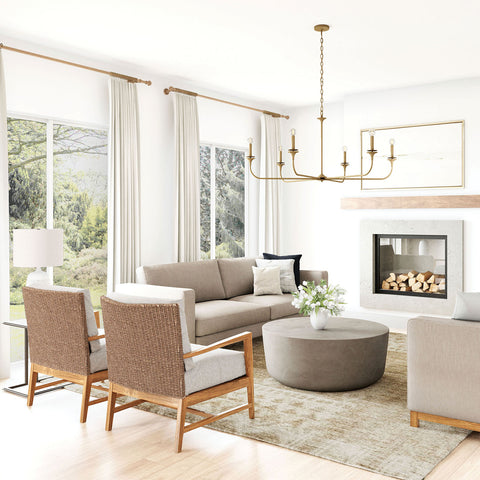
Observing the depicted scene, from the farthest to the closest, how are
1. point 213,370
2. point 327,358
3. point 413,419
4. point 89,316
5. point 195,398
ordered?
point 327,358
point 89,316
point 413,419
point 213,370
point 195,398

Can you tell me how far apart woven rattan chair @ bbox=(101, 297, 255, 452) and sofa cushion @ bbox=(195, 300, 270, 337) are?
5.38ft

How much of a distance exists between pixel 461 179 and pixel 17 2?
4839mm

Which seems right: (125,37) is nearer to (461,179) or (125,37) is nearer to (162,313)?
(162,313)

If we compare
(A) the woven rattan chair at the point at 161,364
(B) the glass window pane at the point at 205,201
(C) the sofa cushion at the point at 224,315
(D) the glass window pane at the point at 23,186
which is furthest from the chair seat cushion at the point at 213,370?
(B) the glass window pane at the point at 205,201

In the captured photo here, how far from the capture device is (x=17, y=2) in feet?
13.4

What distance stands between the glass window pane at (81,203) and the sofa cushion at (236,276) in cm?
136

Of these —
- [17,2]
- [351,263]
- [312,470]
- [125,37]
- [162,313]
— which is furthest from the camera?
[351,263]

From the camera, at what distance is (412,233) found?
22.5ft

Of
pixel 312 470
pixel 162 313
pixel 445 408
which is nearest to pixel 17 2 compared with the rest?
pixel 162 313

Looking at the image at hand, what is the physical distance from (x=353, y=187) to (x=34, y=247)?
14.1 feet

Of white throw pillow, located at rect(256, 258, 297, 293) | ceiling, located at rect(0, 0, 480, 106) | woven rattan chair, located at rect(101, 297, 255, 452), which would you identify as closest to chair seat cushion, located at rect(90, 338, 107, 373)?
woven rattan chair, located at rect(101, 297, 255, 452)

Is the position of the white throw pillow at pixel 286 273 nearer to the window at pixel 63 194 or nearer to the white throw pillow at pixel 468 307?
the window at pixel 63 194

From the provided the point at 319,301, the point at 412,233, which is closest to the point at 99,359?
the point at 319,301

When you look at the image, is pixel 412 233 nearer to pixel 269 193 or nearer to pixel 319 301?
pixel 269 193
